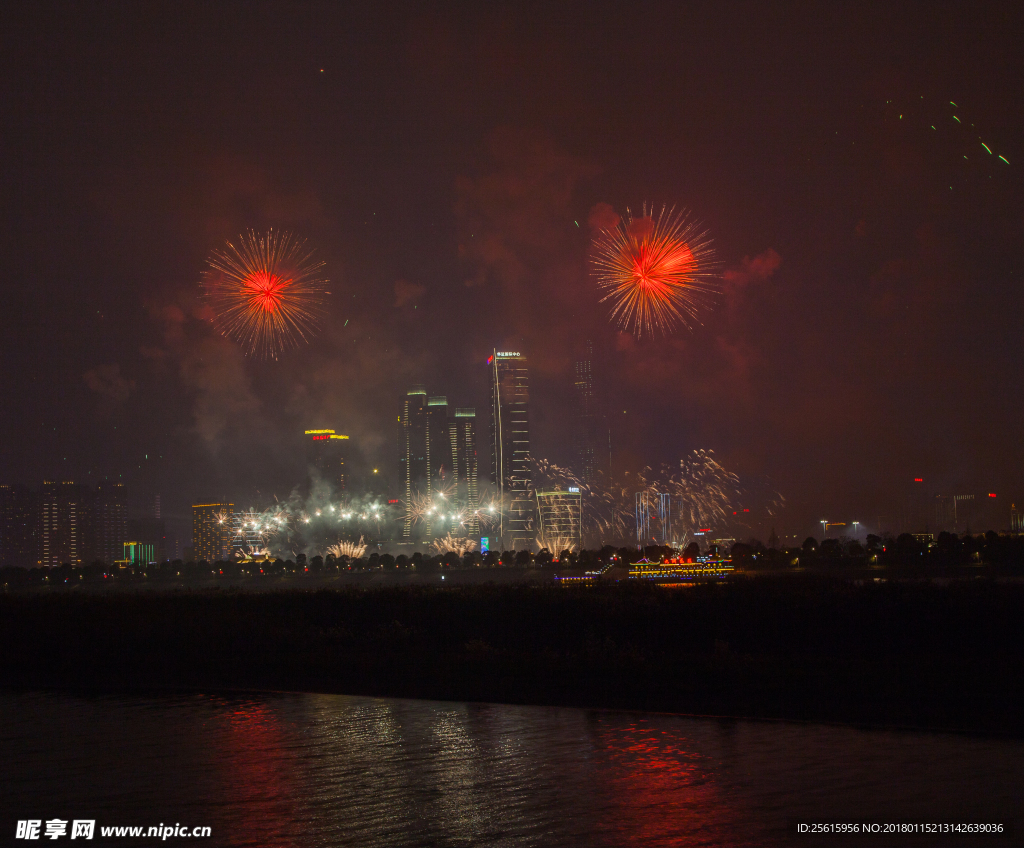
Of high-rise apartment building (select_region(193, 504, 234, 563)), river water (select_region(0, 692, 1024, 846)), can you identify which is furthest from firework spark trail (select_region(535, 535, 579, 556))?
river water (select_region(0, 692, 1024, 846))

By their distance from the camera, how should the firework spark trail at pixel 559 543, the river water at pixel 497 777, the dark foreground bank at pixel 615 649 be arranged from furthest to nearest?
the firework spark trail at pixel 559 543 < the dark foreground bank at pixel 615 649 < the river water at pixel 497 777

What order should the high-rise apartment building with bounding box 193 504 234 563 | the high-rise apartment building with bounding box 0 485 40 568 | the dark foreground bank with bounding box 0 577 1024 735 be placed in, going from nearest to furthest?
the dark foreground bank with bounding box 0 577 1024 735 → the high-rise apartment building with bounding box 0 485 40 568 → the high-rise apartment building with bounding box 193 504 234 563

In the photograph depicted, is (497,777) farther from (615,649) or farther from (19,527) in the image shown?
(19,527)

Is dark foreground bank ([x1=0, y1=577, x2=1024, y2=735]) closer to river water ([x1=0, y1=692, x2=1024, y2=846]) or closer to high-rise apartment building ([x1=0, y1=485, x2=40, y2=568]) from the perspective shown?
river water ([x1=0, y1=692, x2=1024, y2=846])

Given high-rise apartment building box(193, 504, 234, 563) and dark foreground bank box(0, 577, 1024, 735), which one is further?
high-rise apartment building box(193, 504, 234, 563)

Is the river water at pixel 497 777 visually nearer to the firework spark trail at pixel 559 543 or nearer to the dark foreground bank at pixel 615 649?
the dark foreground bank at pixel 615 649

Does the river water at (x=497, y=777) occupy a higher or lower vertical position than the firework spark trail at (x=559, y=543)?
lower

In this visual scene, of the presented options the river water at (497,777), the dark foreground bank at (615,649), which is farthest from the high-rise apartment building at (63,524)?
the river water at (497,777)
